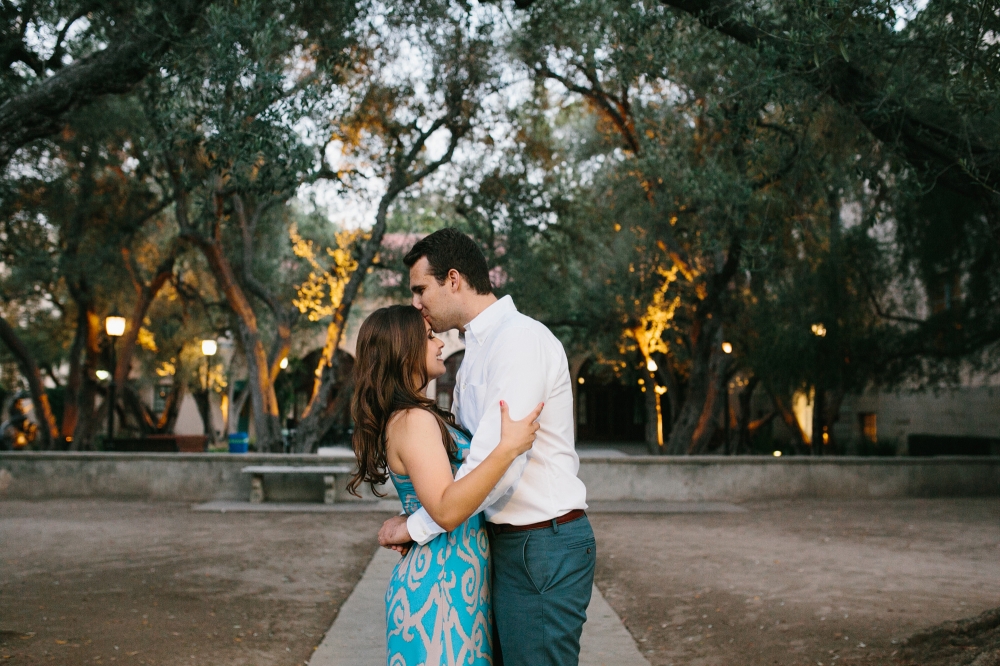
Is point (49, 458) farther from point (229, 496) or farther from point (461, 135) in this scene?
point (461, 135)

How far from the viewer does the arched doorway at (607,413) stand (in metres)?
40.2

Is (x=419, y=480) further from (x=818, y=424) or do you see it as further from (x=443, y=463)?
(x=818, y=424)

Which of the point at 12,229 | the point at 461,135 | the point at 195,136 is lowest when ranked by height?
the point at 195,136

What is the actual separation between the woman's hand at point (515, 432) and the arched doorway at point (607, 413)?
37624mm

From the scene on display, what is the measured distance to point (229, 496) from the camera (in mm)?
13438

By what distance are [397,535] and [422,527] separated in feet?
0.39

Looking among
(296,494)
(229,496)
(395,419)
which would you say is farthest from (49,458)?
(395,419)

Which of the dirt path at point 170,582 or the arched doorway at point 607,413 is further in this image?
the arched doorway at point 607,413

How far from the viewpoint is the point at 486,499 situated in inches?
94.4

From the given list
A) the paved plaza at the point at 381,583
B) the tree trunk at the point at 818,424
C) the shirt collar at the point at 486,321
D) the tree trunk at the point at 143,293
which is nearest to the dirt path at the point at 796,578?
the paved plaza at the point at 381,583

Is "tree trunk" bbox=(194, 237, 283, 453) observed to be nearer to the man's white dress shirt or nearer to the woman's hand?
the man's white dress shirt

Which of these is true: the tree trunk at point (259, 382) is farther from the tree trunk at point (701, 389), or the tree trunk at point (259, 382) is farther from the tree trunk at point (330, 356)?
the tree trunk at point (701, 389)

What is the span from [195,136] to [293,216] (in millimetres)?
15254

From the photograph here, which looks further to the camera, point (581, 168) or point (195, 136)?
point (581, 168)
